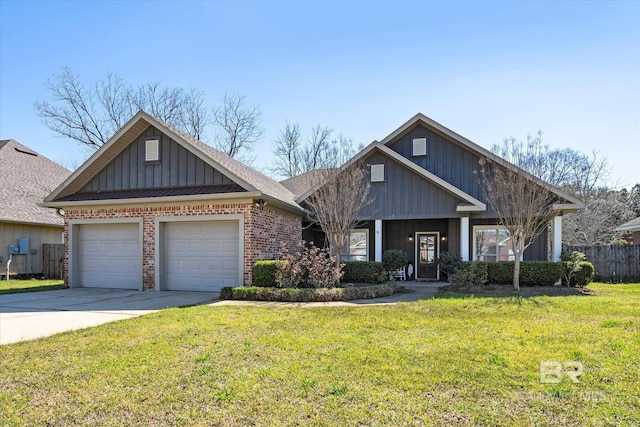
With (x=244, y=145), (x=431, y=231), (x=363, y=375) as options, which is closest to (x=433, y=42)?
(x=431, y=231)

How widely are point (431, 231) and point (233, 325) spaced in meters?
11.5

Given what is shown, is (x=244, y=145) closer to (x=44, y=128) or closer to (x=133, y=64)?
(x=44, y=128)

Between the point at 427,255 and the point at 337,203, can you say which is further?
the point at 427,255

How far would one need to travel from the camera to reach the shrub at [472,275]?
42.4 feet

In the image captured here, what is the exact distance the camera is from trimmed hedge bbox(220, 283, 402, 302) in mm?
10922

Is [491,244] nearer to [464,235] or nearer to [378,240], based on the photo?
[464,235]

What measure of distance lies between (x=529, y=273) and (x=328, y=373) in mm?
10705

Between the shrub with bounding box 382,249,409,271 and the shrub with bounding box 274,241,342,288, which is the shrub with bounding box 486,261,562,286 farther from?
the shrub with bounding box 274,241,342,288

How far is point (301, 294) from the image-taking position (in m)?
11.0

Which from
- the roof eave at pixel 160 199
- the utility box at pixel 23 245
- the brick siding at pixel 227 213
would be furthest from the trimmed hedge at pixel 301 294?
the utility box at pixel 23 245

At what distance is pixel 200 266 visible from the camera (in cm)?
1366

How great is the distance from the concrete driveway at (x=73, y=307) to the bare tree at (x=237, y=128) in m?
21.6

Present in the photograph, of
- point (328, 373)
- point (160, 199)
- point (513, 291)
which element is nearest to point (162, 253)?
point (160, 199)

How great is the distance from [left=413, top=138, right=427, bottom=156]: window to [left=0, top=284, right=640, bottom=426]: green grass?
1043cm
